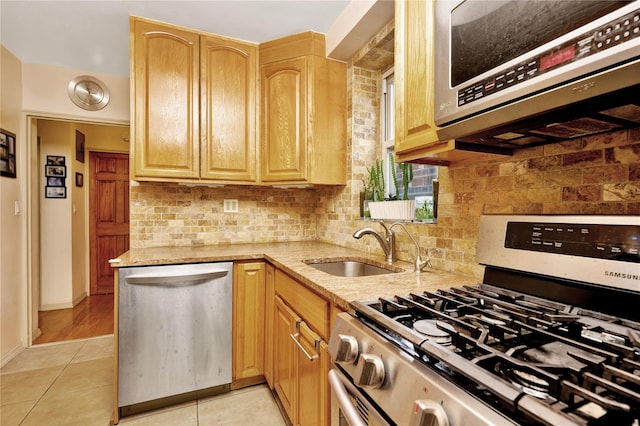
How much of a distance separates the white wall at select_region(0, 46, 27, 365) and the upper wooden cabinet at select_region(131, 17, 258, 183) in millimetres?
1251

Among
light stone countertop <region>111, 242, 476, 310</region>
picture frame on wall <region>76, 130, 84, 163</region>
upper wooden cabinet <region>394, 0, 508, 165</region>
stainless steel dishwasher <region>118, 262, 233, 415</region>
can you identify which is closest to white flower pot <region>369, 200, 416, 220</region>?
light stone countertop <region>111, 242, 476, 310</region>

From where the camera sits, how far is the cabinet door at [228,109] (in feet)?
7.48

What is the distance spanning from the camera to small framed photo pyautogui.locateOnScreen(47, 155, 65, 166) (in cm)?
354

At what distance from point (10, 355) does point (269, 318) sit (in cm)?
221

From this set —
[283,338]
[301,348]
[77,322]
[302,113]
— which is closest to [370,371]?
[301,348]

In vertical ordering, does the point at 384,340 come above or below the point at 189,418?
above

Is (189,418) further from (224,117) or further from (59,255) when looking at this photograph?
(59,255)

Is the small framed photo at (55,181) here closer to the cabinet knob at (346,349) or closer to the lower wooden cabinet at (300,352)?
the lower wooden cabinet at (300,352)

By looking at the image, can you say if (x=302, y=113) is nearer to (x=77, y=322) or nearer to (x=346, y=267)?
(x=346, y=267)

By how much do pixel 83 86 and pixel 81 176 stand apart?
158cm

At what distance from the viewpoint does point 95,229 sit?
420 cm

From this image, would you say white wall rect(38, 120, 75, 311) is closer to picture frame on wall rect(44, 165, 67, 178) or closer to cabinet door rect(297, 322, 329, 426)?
picture frame on wall rect(44, 165, 67, 178)

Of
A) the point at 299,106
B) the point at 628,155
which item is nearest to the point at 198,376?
the point at 299,106

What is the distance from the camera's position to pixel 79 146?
3.87 metres
